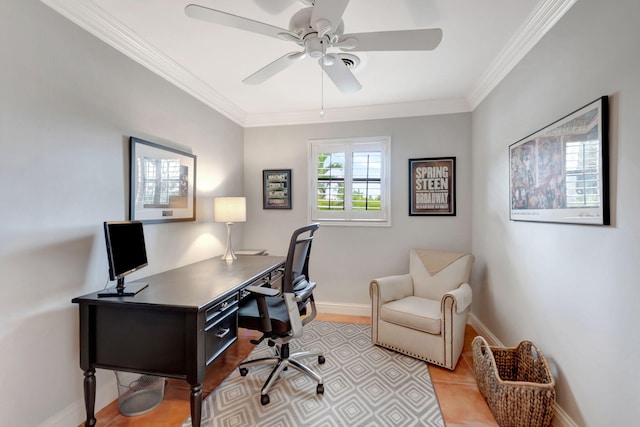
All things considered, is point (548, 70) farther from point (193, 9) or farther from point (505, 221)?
point (193, 9)

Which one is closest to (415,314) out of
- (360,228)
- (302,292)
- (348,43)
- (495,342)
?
(495,342)

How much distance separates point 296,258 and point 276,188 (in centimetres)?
185

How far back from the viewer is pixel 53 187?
1.55 metres

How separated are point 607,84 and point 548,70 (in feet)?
1.76

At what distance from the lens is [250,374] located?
7.35 feet

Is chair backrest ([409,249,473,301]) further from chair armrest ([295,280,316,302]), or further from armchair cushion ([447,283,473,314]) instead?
chair armrest ([295,280,316,302])

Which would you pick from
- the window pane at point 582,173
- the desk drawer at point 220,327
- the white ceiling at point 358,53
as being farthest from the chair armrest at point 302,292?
the white ceiling at point 358,53

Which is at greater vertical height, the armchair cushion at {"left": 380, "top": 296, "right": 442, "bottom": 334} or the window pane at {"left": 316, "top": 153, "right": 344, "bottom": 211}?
the window pane at {"left": 316, "top": 153, "right": 344, "bottom": 211}

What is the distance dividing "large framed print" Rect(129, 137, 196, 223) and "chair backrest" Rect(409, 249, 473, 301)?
2.31 meters

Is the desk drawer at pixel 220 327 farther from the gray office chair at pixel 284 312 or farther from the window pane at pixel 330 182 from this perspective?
the window pane at pixel 330 182

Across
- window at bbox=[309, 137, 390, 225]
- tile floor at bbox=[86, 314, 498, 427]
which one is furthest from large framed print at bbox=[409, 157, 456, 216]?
tile floor at bbox=[86, 314, 498, 427]

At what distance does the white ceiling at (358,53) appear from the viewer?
169 centimetres

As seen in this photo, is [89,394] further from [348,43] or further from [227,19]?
[348,43]

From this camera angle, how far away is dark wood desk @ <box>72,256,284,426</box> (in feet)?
4.75
